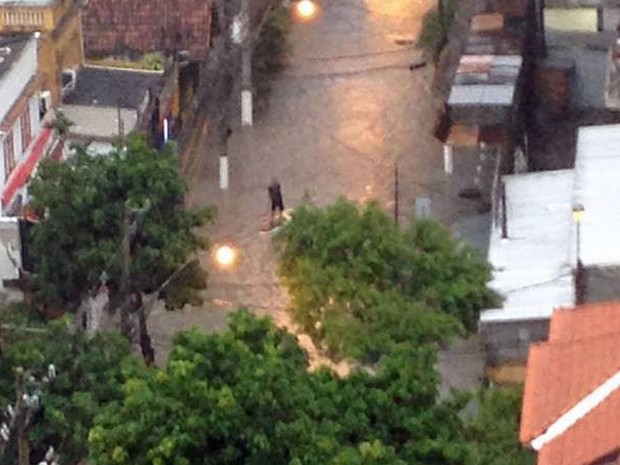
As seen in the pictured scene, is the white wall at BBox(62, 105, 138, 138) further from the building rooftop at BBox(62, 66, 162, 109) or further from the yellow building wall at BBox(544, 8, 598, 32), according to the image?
the yellow building wall at BBox(544, 8, 598, 32)

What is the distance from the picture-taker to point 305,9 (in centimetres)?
5091

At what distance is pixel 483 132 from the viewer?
41.5 metres

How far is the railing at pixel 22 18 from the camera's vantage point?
41.2 m

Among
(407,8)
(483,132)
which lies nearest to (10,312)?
(483,132)

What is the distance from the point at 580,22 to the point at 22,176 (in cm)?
1302

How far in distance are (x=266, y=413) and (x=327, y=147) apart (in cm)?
2083

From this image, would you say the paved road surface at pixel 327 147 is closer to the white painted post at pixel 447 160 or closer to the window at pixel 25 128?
the white painted post at pixel 447 160

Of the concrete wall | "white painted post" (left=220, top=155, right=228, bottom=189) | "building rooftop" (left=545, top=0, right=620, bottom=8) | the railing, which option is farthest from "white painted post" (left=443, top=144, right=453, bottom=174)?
the concrete wall

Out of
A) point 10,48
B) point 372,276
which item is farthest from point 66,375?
point 10,48

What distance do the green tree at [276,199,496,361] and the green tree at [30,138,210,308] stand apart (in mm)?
2306

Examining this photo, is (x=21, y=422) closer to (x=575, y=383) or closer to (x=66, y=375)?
(x=66, y=375)

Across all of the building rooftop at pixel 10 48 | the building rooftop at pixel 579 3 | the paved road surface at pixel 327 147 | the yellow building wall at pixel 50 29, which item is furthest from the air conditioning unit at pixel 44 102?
the building rooftop at pixel 579 3

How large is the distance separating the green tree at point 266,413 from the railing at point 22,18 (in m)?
15.8

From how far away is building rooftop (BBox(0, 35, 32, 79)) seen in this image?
39125mm
